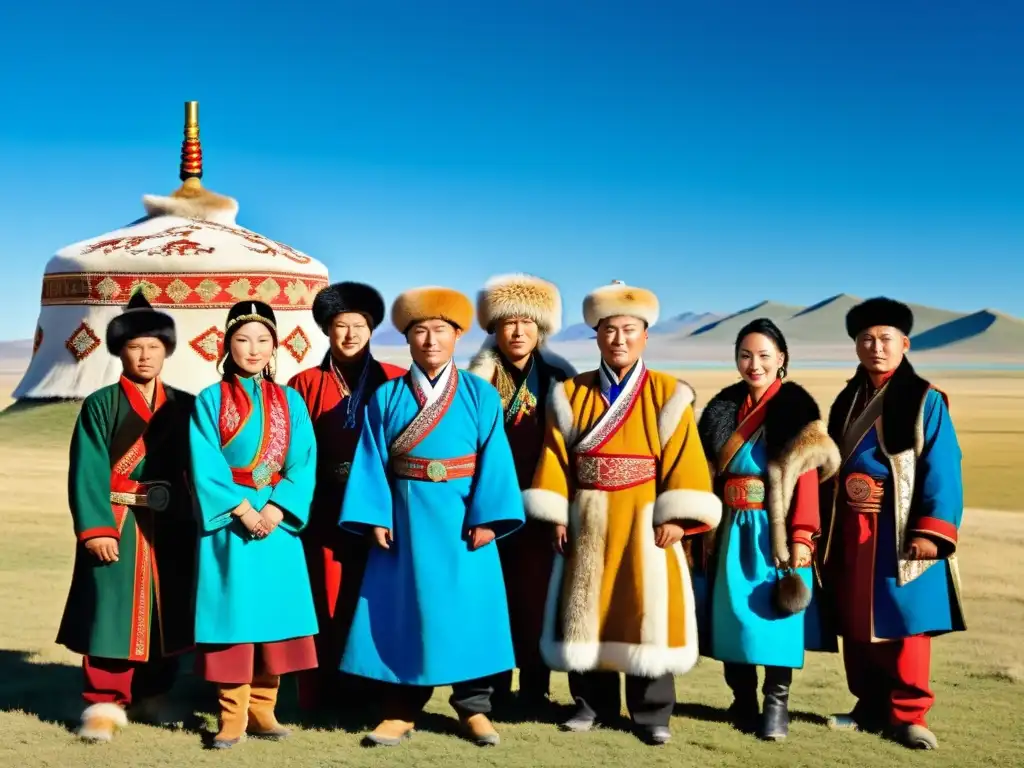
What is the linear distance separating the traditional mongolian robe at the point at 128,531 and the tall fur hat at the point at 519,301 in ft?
3.86

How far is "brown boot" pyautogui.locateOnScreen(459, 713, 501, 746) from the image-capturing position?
373 cm

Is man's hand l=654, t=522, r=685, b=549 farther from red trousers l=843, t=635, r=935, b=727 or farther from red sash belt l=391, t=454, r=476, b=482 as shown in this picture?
red trousers l=843, t=635, r=935, b=727

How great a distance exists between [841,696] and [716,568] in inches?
44.6

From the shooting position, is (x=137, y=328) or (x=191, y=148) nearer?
(x=137, y=328)

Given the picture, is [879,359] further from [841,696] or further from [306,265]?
[306,265]

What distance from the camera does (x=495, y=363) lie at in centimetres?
417

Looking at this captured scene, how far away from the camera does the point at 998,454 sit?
1552 cm

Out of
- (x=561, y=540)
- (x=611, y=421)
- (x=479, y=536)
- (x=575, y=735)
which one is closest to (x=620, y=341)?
(x=611, y=421)

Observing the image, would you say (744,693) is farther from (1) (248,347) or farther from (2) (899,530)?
(1) (248,347)

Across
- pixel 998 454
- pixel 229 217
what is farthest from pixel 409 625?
pixel 998 454

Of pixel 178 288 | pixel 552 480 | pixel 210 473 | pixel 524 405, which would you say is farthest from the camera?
pixel 178 288

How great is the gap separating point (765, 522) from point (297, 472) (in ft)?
5.26

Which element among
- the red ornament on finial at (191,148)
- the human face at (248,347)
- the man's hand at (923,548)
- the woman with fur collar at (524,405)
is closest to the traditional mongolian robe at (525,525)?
the woman with fur collar at (524,405)

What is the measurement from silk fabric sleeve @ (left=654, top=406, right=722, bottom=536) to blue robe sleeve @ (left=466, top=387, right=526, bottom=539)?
0.49 meters
